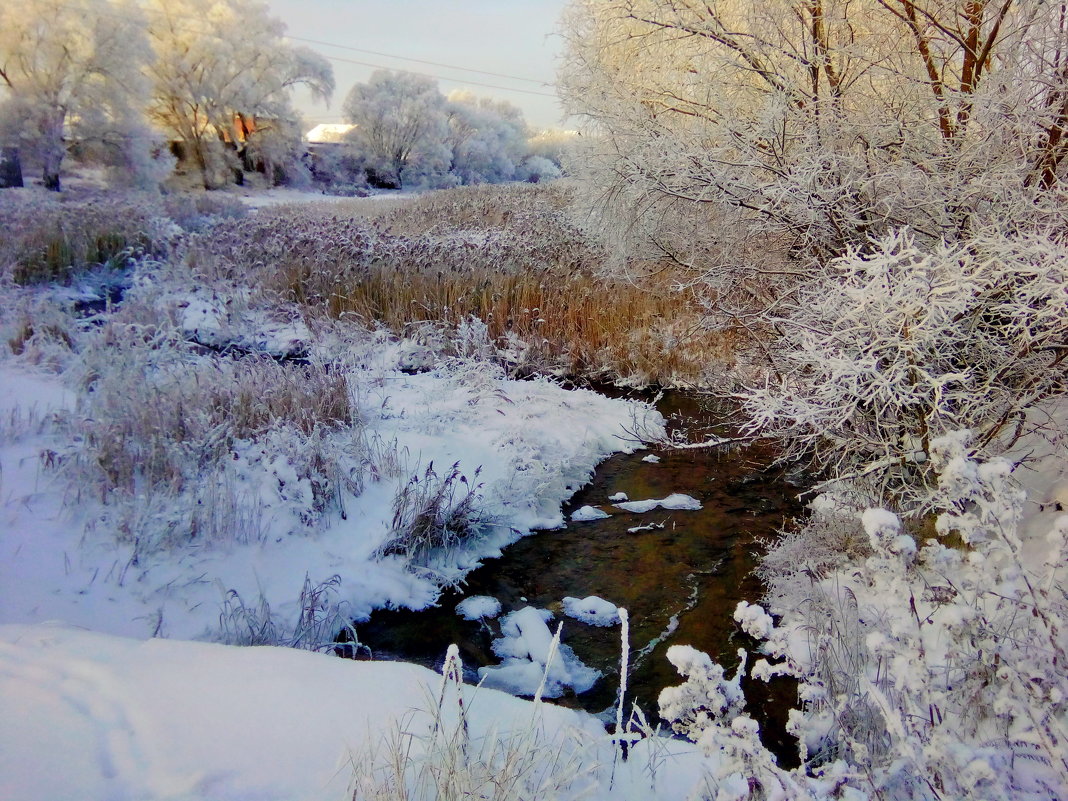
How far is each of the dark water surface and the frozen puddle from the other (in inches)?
2.2

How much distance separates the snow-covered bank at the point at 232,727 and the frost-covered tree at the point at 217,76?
36.1 meters

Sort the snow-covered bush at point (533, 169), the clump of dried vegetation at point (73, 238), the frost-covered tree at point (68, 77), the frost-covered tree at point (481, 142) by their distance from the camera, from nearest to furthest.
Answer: the clump of dried vegetation at point (73, 238), the frost-covered tree at point (68, 77), the frost-covered tree at point (481, 142), the snow-covered bush at point (533, 169)

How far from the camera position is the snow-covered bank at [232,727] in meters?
1.60

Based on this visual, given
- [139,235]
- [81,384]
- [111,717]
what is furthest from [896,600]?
[139,235]

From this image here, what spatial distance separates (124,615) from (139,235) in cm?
959

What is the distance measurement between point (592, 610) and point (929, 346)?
7.41 ft

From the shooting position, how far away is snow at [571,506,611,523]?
16.1 ft

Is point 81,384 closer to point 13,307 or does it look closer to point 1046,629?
point 13,307

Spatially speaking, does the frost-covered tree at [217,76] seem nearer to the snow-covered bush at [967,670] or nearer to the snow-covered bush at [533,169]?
the snow-covered bush at [533,169]

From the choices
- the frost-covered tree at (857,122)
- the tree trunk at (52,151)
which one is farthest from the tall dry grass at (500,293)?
the tree trunk at (52,151)

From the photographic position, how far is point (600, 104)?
6.50m

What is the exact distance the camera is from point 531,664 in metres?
3.34

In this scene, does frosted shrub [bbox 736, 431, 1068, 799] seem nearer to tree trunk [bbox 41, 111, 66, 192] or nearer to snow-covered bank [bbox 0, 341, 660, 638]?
snow-covered bank [bbox 0, 341, 660, 638]

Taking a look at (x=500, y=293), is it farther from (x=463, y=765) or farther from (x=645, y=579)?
(x=463, y=765)
